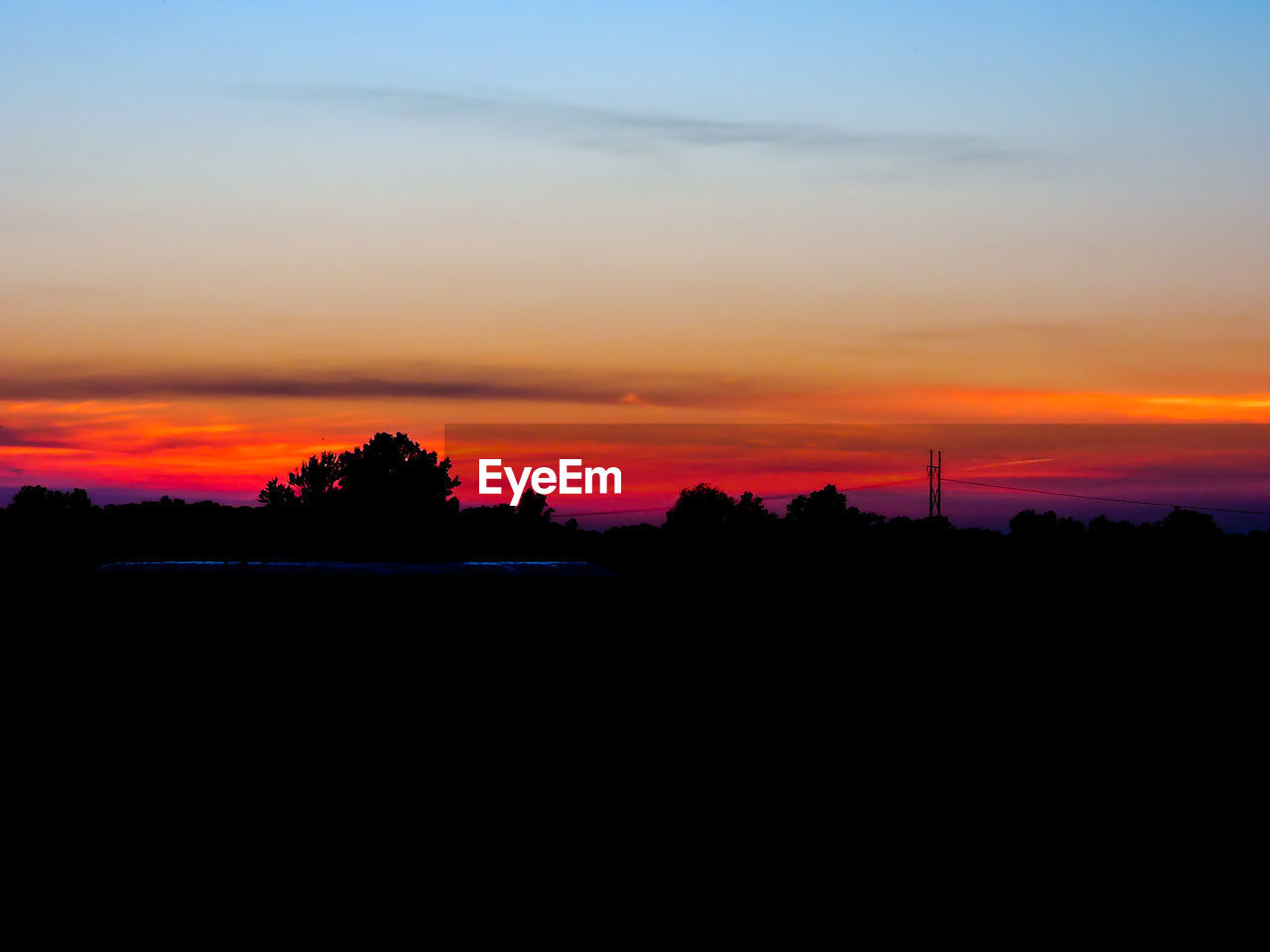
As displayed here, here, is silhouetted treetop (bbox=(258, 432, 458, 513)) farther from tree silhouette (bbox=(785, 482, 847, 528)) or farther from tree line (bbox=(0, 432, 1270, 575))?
tree silhouette (bbox=(785, 482, 847, 528))

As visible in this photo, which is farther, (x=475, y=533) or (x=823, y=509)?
(x=823, y=509)

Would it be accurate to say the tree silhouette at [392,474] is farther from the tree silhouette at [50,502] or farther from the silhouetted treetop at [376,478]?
the tree silhouette at [50,502]

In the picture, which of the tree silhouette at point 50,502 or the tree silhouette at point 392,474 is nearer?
the tree silhouette at point 392,474

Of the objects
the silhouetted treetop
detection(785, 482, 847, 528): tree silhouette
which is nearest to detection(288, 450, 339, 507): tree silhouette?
the silhouetted treetop

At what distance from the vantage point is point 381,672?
22.2 metres

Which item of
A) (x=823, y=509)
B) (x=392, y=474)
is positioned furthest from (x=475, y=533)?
(x=823, y=509)

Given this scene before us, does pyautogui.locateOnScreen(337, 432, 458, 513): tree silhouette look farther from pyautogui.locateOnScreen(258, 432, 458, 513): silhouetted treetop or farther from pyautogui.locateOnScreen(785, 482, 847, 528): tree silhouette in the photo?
pyautogui.locateOnScreen(785, 482, 847, 528): tree silhouette

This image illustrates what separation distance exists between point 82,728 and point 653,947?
488 inches

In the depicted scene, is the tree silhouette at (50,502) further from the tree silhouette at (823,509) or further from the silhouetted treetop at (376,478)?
the tree silhouette at (823,509)

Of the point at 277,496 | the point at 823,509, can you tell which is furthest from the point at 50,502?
the point at 823,509

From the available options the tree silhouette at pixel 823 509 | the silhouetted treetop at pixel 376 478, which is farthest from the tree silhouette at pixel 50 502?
the tree silhouette at pixel 823 509

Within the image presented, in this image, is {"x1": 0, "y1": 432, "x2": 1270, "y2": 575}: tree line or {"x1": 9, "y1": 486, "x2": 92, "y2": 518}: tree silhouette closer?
{"x1": 0, "y1": 432, "x2": 1270, "y2": 575}: tree line

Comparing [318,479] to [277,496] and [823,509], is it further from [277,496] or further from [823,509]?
[823,509]

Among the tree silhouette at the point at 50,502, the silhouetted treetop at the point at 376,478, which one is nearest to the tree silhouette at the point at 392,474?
the silhouetted treetop at the point at 376,478
